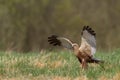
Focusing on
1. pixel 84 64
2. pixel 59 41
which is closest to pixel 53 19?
pixel 59 41

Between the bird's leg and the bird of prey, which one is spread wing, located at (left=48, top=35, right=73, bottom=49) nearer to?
the bird of prey

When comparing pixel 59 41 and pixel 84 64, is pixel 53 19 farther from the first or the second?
pixel 84 64

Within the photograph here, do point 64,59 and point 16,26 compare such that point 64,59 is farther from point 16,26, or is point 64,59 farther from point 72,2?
point 72,2

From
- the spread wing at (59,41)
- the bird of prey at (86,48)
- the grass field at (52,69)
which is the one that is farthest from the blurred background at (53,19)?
the bird of prey at (86,48)

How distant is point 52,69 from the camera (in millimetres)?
10422

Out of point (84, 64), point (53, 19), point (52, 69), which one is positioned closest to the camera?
point (84, 64)

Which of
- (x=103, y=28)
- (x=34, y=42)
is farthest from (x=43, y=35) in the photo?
(x=103, y=28)

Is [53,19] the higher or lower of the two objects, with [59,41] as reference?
higher

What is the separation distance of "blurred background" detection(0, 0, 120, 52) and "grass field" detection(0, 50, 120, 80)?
21.8 meters

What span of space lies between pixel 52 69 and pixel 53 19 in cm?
2843

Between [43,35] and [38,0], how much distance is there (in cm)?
291

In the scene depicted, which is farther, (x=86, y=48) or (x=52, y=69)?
(x=52, y=69)

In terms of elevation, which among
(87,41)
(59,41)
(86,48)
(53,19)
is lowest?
(86,48)

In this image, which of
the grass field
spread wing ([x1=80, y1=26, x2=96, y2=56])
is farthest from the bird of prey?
the grass field
